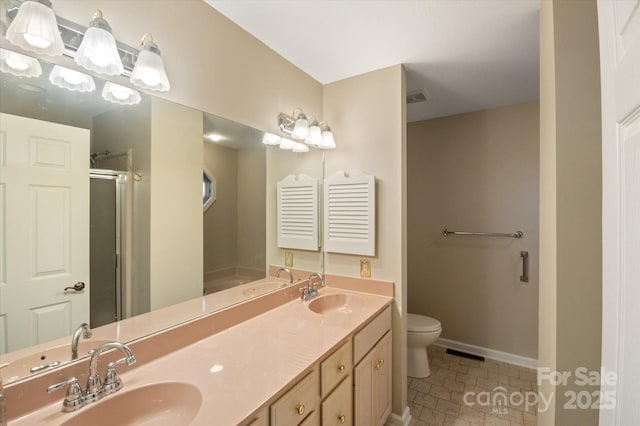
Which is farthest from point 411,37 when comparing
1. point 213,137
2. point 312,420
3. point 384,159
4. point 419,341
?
point 419,341

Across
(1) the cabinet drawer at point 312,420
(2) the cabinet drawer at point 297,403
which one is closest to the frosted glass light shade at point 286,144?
(2) the cabinet drawer at point 297,403

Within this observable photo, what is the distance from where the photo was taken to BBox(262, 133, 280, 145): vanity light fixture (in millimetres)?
1627

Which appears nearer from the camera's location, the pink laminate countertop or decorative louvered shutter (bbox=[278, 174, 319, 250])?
the pink laminate countertop

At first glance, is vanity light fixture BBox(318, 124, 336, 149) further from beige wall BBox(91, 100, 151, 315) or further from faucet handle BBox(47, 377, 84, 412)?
faucet handle BBox(47, 377, 84, 412)

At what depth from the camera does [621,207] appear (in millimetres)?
448

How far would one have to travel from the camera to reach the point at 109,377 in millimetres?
832

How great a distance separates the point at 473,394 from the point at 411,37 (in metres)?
2.53

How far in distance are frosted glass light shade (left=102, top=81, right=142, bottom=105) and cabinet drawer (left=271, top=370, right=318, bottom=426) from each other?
3.84 ft

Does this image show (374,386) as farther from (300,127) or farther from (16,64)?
(16,64)

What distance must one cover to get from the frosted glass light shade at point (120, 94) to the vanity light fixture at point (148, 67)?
0.04m

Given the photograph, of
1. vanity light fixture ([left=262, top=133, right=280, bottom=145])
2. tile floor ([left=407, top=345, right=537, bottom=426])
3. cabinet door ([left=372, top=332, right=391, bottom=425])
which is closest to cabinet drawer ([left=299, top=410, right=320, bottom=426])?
cabinet door ([left=372, top=332, right=391, bottom=425])

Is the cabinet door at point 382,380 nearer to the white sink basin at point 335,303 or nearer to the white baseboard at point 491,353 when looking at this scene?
the white sink basin at point 335,303

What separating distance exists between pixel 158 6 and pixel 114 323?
4.09 feet

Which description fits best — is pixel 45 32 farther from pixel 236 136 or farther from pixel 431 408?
pixel 431 408
